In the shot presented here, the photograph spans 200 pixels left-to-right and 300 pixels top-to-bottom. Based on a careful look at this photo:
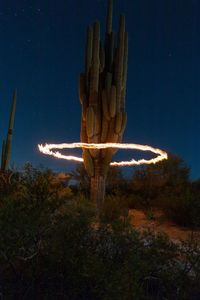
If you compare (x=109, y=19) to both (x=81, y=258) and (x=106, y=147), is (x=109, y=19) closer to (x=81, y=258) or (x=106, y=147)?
(x=106, y=147)

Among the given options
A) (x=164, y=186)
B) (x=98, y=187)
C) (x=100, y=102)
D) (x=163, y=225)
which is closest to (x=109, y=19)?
(x=100, y=102)

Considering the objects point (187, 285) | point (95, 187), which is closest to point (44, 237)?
point (187, 285)

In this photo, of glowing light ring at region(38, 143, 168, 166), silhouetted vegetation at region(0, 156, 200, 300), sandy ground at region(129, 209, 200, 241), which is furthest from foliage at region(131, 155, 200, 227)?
silhouetted vegetation at region(0, 156, 200, 300)

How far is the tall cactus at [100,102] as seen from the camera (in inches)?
427

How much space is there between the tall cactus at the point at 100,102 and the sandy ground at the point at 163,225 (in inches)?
52.1

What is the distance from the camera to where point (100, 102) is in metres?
11.2

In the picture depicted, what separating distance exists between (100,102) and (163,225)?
13.0ft

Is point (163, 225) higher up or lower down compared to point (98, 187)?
lower down

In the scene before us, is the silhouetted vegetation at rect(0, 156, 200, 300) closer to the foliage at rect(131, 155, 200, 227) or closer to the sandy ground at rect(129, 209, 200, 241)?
the sandy ground at rect(129, 209, 200, 241)

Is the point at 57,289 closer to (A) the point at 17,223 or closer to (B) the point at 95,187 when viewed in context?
(A) the point at 17,223

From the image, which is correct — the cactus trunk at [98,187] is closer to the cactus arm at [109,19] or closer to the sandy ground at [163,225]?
the sandy ground at [163,225]

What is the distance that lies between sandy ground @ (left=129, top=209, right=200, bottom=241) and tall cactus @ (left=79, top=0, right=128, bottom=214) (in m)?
1.32

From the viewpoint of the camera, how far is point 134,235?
4.09 meters

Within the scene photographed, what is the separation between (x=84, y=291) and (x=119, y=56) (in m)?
8.59
